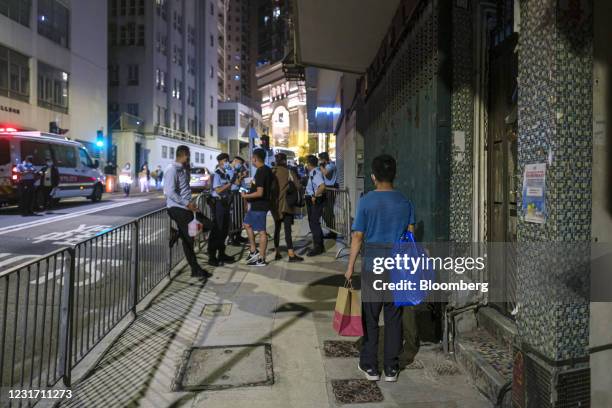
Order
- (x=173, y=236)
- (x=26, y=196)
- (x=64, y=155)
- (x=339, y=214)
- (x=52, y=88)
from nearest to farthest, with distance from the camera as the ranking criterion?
1. (x=173, y=236)
2. (x=339, y=214)
3. (x=26, y=196)
4. (x=64, y=155)
5. (x=52, y=88)

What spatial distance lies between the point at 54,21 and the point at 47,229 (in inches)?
841

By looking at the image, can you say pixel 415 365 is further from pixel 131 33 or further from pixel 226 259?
pixel 131 33

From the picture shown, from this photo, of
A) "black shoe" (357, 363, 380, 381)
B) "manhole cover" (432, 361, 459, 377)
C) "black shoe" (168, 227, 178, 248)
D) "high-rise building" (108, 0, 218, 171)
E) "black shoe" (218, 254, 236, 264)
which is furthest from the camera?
"high-rise building" (108, 0, 218, 171)

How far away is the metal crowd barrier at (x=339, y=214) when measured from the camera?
913 centimetres

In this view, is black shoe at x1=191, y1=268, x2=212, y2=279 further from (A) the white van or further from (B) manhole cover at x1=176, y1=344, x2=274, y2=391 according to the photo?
(A) the white van

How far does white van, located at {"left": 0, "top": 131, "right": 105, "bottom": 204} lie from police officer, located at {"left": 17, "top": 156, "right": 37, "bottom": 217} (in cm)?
41

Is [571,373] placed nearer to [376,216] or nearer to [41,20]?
[376,216]

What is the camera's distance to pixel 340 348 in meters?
4.66

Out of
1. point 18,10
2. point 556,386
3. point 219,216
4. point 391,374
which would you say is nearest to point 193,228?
point 219,216

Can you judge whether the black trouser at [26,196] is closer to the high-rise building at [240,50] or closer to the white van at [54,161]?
the white van at [54,161]

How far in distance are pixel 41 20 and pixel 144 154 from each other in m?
14.4

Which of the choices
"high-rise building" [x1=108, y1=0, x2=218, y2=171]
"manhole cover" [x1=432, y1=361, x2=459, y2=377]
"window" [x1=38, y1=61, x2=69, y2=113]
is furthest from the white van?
"high-rise building" [x1=108, y1=0, x2=218, y2=171]

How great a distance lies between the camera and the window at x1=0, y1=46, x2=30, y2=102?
23.8m

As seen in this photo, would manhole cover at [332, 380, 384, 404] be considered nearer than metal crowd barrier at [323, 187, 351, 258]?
Yes
